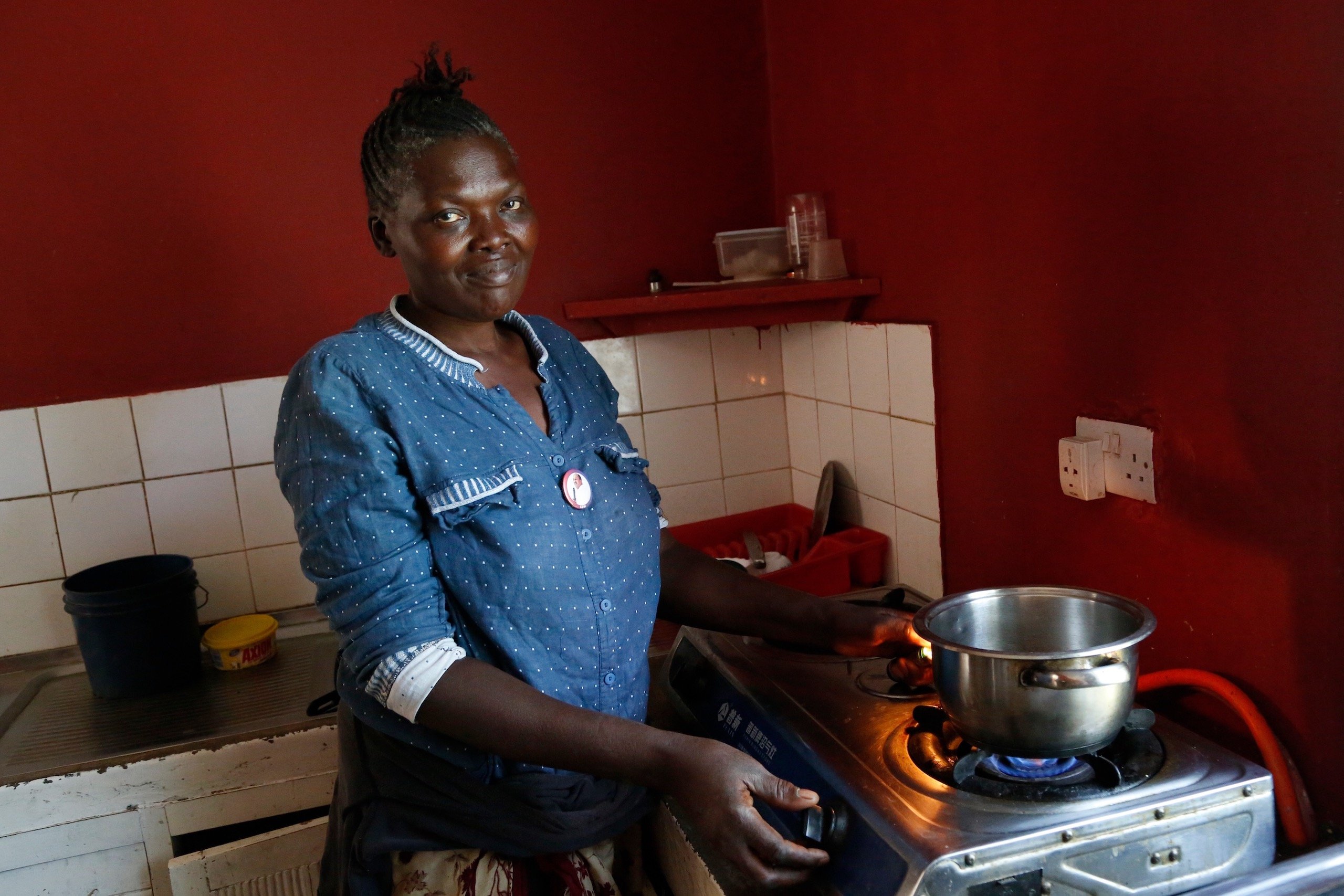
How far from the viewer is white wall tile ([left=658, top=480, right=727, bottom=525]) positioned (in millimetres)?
2186

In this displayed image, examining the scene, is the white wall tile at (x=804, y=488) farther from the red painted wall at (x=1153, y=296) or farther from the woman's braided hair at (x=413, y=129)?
the woman's braided hair at (x=413, y=129)

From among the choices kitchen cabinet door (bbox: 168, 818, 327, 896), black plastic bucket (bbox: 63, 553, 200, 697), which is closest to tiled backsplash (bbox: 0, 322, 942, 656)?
black plastic bucket (bbox: 63, 553, 200, 697)

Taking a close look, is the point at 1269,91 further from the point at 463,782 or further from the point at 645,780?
the point at 463,782

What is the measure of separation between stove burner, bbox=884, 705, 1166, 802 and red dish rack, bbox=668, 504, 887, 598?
0.71 m

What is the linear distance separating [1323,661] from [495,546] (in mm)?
842

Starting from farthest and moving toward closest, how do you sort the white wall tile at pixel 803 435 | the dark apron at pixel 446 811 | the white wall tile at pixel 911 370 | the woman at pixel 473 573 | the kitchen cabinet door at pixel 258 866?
the white wall tile at pixel 803 435 → the white wall tile at pixel 911 370 → the kitchen cabinet door at pixel 258 866 → the dark apron at pixel 446 811 → the woman at pixel 473 573

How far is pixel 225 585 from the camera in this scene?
199cm

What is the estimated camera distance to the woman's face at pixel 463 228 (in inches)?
42.5

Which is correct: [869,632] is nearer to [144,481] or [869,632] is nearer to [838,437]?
[838,437]

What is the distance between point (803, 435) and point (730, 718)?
3.27ft

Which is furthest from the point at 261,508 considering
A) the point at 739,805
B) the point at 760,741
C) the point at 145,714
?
the point at 739,805

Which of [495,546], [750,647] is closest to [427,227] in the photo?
[495,546]

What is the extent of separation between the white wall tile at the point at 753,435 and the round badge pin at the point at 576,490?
1073mm

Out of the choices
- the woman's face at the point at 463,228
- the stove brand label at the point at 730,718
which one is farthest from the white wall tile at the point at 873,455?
the woman's face at the point at 463,228
